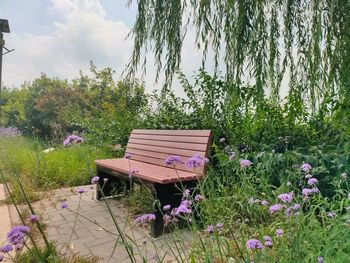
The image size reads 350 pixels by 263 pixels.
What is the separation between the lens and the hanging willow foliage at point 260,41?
1.71 m

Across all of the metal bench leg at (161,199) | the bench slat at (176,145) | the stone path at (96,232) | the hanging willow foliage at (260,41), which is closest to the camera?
the hanging willow foliage at (260,41)

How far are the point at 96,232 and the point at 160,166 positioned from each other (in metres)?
0.94

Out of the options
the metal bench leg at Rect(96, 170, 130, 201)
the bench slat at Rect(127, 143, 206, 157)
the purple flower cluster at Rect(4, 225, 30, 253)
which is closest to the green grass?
the metal bench leg at Rect(96, 170, 130, 201)

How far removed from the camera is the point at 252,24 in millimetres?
1832

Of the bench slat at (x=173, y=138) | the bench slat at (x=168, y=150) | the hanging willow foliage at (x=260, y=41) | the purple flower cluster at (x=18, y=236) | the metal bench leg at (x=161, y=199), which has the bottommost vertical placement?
the metal bench leg at (x=161, y=199)

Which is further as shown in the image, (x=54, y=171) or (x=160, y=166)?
(x=54, y=171)

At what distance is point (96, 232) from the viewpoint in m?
2.71

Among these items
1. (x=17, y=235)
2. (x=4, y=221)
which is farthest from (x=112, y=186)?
(x=17, y=235)

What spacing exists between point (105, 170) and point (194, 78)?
5.06ft

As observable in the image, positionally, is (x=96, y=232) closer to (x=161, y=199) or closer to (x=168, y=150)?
(x=161, y=199)

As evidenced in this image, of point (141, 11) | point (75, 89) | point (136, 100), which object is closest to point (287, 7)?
point (141, 11)

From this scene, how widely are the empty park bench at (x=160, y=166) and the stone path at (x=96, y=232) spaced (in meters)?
0.19

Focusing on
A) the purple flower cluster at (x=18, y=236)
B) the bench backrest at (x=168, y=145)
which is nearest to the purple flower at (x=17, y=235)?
the purple flower cluster at (x=18, y=236)

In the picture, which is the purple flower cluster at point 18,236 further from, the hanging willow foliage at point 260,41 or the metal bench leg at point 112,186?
the metal bench leg at point 112,186
